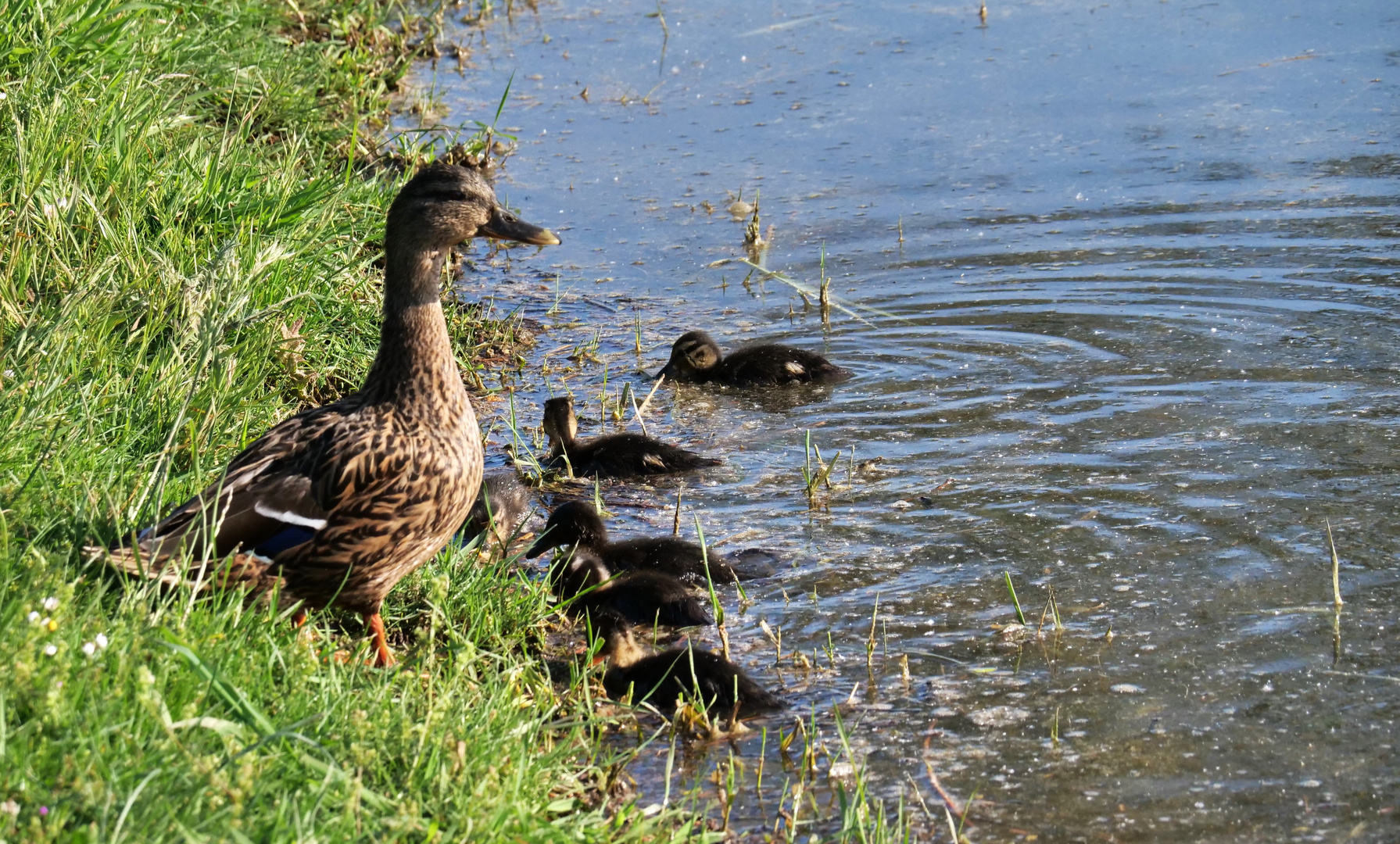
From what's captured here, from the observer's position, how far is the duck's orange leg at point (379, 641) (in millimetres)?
3668

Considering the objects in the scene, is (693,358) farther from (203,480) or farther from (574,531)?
(203,480)

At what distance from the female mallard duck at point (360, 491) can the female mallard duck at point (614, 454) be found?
145 centimetres

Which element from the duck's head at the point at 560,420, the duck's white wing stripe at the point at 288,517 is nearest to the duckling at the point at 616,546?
the duck's head at the point at 560,420

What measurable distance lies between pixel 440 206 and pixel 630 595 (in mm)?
1239

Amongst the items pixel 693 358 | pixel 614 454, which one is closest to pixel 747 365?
pixel 693 358

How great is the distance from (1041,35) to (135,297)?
6690 mm

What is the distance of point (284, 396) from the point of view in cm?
504

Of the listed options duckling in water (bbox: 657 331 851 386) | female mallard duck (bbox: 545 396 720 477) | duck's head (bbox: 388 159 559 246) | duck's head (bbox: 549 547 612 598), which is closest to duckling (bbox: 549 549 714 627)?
duck's head (bbox: 549 547 612 598)

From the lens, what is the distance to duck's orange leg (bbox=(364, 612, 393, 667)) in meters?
3.67

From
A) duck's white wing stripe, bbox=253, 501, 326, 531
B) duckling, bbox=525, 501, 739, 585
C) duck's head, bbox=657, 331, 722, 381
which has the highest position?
duck's white wing stripe, bbox=253, 501, 326, 531

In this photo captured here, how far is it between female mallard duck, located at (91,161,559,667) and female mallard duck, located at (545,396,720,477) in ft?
4.74

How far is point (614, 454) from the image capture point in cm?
535

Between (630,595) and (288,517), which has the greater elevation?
(288,517)

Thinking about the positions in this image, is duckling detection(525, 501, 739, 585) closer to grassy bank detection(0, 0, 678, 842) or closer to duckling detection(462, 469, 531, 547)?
duckling detection(462, 469, 531, 547)
